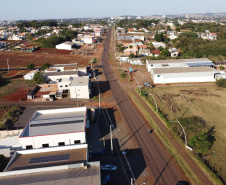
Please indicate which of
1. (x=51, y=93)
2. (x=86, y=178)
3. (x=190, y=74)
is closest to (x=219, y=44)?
(x=190, y=74)

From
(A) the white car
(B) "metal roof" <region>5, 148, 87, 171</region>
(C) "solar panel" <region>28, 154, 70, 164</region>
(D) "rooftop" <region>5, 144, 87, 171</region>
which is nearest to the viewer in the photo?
(B) "metal roof" <region>5, 148, 87, 171</region>

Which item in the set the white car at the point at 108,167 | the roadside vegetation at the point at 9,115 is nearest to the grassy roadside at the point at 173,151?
the white car at the point at 108,167

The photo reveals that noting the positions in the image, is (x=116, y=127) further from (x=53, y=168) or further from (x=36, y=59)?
(x=36, y=59)

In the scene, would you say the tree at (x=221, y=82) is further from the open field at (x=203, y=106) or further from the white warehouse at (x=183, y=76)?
the white warehouse at (x=183, y=76)

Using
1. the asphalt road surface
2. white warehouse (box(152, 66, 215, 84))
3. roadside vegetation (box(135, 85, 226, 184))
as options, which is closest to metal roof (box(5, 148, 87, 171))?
the asphalt road surface

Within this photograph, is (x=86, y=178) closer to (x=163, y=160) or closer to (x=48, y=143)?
(x=48, y=143)

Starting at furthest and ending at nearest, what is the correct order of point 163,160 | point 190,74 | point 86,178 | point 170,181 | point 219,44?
point 219,44, point 190,74, point 163,160, point 170,181, point 86,178

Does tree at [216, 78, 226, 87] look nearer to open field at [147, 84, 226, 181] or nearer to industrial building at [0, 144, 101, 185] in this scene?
open field at [147, 84, 226, 181]
